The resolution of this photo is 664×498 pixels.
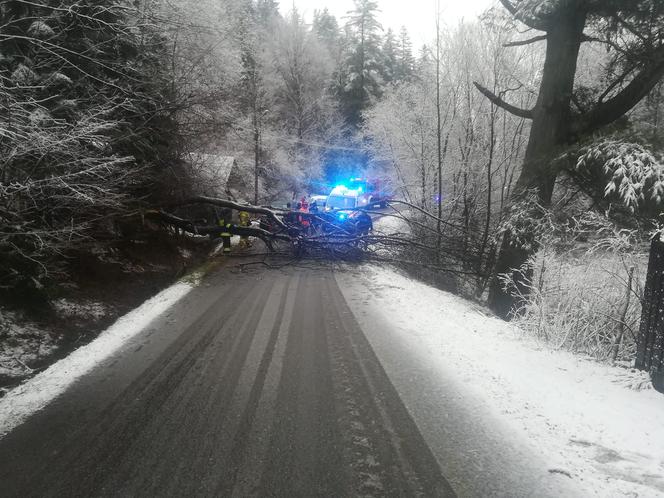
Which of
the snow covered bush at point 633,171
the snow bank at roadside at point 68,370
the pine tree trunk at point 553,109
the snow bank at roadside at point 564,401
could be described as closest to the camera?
the snow bank at roadside at point 564,401

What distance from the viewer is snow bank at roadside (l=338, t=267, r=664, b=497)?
10.8 feet

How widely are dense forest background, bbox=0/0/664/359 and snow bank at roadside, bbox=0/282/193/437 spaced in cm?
141

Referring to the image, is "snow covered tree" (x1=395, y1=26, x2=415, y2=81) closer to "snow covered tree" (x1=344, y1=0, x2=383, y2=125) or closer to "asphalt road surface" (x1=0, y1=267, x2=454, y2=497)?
"snow covered tree" (x1=344, y1=0, x2=383, y2=125)

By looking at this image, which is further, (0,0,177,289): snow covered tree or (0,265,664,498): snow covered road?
(0,0,177,289): snow covered tree

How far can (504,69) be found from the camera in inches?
565

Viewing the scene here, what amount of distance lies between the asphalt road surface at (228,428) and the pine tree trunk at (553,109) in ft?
17.8

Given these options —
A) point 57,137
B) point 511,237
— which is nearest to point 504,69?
point 511,237

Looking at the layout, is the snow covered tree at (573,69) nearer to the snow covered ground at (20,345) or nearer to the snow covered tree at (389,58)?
the snow covered ground at (20,345)

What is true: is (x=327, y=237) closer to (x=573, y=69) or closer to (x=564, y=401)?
(x=573, y=69)

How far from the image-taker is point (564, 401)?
4352 mm

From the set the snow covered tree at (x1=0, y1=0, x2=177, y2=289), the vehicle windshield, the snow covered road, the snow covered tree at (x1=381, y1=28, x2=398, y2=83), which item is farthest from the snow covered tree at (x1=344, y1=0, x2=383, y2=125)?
the snow covered road

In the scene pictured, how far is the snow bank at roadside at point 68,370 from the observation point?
426cm

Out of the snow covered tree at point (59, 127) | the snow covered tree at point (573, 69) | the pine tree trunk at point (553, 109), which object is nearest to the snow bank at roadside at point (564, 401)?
the pine tree trunk at point (553, 109)

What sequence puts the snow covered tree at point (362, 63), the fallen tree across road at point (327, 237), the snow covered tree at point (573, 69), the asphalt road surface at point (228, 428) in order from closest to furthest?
the asphalt road surface at point (228, 428)
the snow covered tree at point (573, 69)
the fallen tree across road at point (327, 237)
the snow covered tree at point (362, 63)
